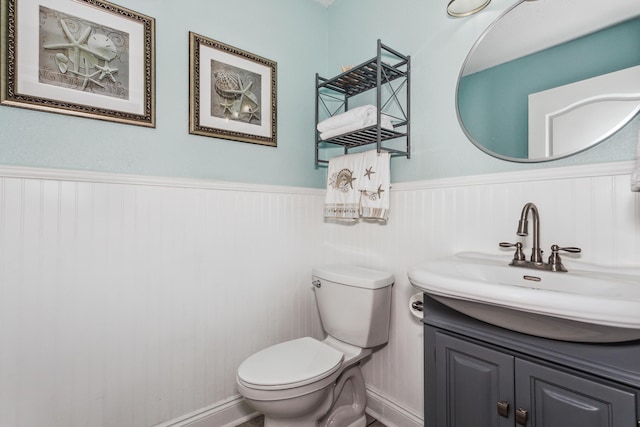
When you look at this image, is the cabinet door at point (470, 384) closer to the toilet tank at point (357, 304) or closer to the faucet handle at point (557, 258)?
the faucet handle at point (557, 258)

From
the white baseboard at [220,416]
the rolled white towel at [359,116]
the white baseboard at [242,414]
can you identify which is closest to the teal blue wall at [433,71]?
the rolled white towel at [359,116]

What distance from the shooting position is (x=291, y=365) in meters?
1.33

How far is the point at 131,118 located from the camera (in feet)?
4.49

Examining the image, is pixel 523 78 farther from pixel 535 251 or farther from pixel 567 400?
pixel 567 400

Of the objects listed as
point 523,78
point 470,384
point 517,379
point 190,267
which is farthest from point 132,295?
point 523,78

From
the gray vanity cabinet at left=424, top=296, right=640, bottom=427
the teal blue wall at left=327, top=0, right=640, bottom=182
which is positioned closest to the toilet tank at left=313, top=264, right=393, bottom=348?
the gray vanity cabinet at left=424, top=296, right=640, bottom=427

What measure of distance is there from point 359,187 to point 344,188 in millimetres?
115

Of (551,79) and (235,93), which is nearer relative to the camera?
(551,79)

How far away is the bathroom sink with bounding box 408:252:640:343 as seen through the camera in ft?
2.22

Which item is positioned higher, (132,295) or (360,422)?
(132,295)

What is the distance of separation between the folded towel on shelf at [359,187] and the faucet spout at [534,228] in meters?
0.62

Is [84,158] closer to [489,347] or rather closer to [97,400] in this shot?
[97,400]

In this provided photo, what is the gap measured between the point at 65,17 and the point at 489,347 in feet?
6.15

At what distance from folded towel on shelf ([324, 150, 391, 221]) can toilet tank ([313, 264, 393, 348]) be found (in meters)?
0.31
